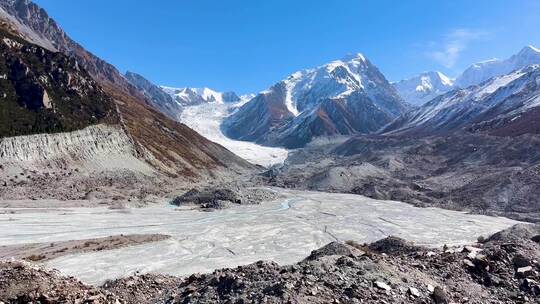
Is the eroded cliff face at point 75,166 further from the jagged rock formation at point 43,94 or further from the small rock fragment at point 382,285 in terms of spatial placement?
the small rock fragment at point 382,285

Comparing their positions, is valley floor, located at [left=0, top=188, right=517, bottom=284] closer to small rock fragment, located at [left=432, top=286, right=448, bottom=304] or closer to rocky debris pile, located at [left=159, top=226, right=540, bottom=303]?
rocky debris pile, located at [left=159, top=226, right=540, bottom=303]

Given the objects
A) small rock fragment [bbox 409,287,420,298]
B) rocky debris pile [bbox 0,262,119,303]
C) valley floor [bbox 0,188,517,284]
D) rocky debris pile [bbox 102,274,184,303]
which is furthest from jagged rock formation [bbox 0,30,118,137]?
small rock fragment [bbox 409,287,420,298]

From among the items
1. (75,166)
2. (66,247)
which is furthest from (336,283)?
(75,166)

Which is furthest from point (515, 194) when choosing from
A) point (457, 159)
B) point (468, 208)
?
point (457, 159)

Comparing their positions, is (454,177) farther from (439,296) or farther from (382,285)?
(382,285)

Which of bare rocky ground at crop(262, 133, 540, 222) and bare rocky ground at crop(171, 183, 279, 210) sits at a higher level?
bare rocky ground at crop(262, 133, 540, 222)

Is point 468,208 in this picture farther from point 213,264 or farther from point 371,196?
point 213,264
